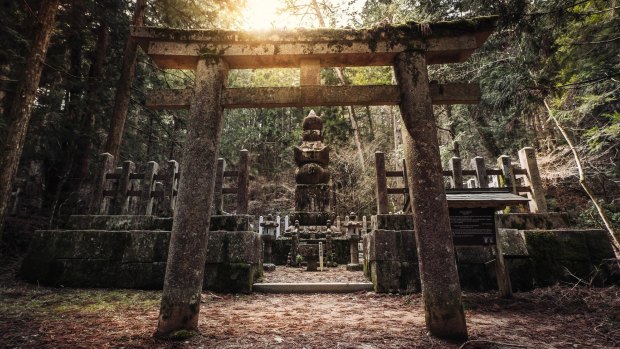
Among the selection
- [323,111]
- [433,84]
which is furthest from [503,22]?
[323,111]

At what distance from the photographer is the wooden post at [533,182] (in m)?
6.04

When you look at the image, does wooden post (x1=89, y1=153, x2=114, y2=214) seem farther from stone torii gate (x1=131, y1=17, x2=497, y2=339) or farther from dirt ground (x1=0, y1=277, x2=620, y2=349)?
stone torii gate (x1=131, y1=17, x2=497, y2=339)

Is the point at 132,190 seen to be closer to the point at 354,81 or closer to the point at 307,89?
the point at 307,89

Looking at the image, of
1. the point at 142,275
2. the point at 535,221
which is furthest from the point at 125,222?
the point at 535,221

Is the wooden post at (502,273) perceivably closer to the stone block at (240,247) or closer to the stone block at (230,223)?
the stone block at (240,247)

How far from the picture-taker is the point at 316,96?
3732mm

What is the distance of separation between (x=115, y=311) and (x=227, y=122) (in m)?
19.5

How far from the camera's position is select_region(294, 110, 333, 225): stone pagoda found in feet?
37.2

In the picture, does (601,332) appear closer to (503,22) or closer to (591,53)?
(503,22)

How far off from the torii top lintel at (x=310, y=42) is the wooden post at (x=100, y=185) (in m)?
4.23

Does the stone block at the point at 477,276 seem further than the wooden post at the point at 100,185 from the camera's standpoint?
No

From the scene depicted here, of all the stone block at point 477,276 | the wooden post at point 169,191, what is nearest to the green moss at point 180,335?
the wooden post at point 169,191

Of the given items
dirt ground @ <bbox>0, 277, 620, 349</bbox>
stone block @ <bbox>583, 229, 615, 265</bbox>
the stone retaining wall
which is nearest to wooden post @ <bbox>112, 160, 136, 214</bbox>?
the stone retaining wall

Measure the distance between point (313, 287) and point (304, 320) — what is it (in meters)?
1.99
